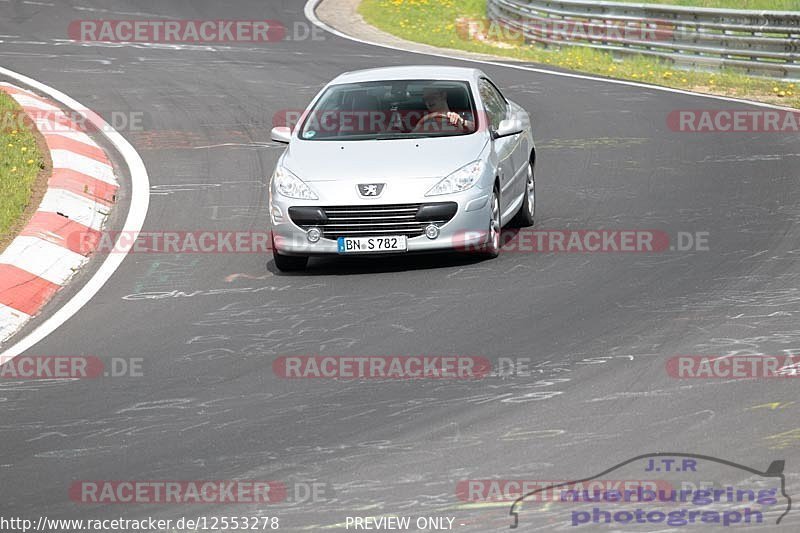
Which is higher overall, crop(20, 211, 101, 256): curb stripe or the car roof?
the car roof

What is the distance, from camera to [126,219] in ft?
44.0

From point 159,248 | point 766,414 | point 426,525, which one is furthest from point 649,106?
point 426,525

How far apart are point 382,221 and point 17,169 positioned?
4.94 meters

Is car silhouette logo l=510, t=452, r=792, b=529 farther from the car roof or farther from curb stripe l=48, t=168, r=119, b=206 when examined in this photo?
curb stripe l=48, t=168, r=119, b=206

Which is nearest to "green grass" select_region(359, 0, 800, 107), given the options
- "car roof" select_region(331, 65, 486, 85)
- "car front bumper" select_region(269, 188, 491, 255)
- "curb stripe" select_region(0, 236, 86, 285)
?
"car roof" select_region(331, 65, 486, 85)

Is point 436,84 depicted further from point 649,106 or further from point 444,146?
point 649,106

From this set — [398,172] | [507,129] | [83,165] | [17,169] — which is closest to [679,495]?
[398,172]

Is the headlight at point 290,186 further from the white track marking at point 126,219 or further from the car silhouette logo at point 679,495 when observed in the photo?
the car silhouette logo at point 679,495

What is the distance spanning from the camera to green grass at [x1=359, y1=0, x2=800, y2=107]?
21375 mm

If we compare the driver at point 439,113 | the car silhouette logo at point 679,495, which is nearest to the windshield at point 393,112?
the driver at point 439,113

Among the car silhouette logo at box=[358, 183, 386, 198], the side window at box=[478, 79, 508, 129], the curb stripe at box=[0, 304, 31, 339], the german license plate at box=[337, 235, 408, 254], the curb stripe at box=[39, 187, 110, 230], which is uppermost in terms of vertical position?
the side window at box=[478, 79, 508, 129]

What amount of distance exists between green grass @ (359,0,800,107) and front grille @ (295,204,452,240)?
33.4ft

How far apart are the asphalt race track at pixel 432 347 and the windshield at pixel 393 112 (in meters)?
1.11

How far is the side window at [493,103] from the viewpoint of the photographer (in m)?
12.5
